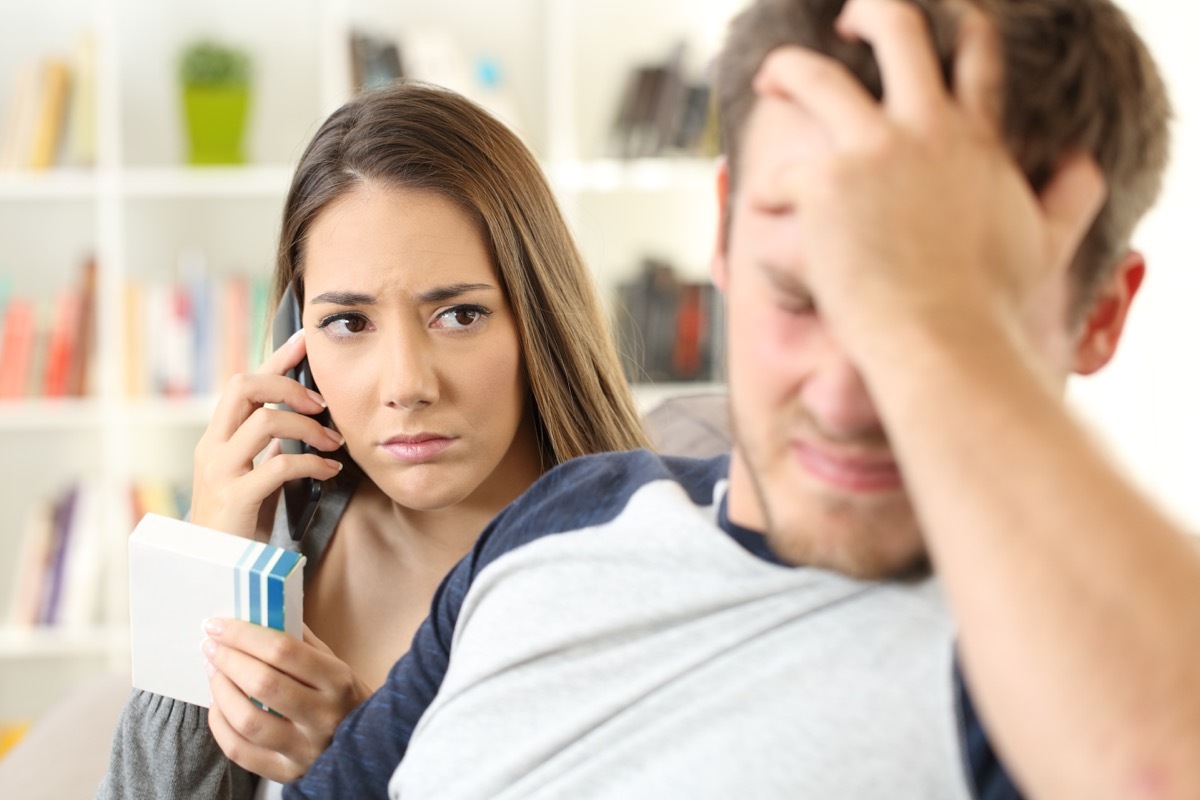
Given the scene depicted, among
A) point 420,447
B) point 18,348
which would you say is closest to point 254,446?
point 420,447

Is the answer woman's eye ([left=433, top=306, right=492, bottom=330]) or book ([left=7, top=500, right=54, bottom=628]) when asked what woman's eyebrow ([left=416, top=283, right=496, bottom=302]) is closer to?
woman's eye ([left=433, top=306, right=492, bottom=330])

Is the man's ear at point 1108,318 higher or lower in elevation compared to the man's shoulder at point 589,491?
higher

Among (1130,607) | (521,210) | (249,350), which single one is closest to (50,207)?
(249,350)

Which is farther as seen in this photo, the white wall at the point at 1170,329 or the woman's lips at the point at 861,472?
the white wall at the point at 1170,329

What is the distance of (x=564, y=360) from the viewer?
4.36 ft

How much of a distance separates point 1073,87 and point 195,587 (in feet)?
2.42

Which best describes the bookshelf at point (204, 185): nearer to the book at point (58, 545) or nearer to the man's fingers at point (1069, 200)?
the book at point (58, 545)

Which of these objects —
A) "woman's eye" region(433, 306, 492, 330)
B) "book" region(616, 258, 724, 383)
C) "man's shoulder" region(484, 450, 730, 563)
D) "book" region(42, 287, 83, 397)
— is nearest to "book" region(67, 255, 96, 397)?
"book" region(42, 287, 83, 397)

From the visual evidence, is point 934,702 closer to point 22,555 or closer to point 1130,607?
point 1130,607

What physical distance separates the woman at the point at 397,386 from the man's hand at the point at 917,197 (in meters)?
0.62

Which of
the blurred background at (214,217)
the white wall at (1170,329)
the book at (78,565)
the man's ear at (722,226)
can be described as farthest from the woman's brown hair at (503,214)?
the white wall at (1170,329)

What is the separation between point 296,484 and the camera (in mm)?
1334

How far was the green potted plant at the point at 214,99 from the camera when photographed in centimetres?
312

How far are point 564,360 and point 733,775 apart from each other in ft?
2.22
